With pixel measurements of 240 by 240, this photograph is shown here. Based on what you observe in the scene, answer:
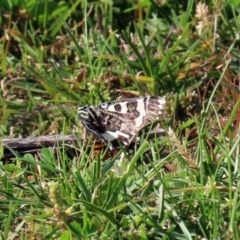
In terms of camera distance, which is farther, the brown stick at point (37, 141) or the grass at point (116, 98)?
the brown stick at point (37, 141)

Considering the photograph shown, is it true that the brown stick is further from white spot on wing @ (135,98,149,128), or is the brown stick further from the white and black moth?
white spot on wing @ (135,98,149,128)

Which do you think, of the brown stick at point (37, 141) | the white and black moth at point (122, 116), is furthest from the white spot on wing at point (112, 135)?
the brown stick at point (37, 141)

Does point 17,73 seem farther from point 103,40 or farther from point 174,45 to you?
point 174,45

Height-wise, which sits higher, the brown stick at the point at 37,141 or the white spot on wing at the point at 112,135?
the white spot on wing at the point at 112,135

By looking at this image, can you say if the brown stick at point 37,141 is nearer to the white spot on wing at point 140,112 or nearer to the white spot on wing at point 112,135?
the white spot on wing at point 112,135

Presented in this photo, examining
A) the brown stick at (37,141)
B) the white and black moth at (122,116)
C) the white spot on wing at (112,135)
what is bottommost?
the brown stick at (37,141)

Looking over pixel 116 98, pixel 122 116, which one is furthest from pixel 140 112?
pixel 116 98

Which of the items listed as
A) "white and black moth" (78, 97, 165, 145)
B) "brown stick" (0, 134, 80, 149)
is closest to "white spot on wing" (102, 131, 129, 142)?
"white and black moth" (78, 97, 165, 145)

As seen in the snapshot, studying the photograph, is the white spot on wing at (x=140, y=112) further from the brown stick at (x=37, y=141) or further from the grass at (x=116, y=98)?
the brown stick at (x=37, y=141)
